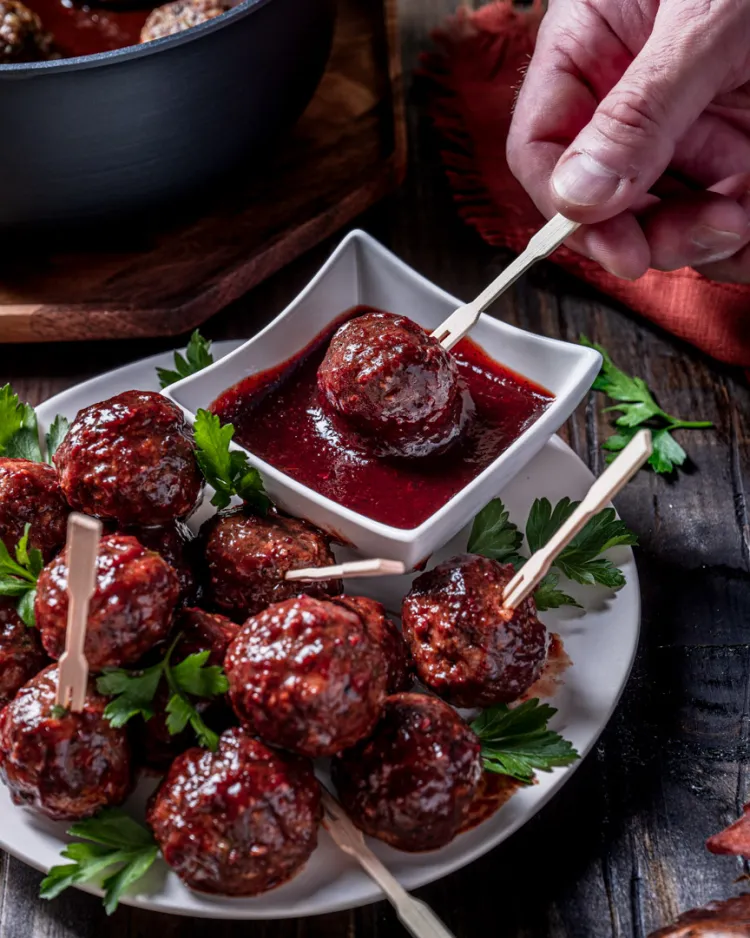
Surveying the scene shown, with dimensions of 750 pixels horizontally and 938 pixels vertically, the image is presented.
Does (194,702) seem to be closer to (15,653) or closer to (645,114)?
(15,653)

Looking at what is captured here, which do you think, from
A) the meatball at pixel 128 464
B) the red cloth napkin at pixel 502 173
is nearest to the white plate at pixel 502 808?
the meatball at pixel 128 464

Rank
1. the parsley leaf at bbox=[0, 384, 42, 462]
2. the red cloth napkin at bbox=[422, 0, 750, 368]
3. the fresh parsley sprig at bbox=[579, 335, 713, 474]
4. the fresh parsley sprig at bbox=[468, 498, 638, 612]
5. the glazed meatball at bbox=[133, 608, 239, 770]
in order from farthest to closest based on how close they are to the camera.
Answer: the red cloth napkin at bbox=[422, 0, 750, 368], the fresh parsley sprig at bbox=[579, 335, 713, 474], the parsley leaf at bbox=[0, 384, 42, 462], the fresh parsley sprig at bbox=[468, 498, 638, 612], the glazed meatball at bbox=[133, 608, 239, 770]

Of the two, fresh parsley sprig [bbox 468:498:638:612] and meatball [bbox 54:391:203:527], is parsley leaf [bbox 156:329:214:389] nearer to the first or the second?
meatball [bbox 54:391:203:527]

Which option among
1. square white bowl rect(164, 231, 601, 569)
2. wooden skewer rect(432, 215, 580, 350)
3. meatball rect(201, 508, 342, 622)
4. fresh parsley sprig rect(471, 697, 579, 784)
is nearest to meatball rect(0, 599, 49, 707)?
meatball rect(201, 508, 342, 622)

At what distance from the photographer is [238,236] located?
376 centimetres

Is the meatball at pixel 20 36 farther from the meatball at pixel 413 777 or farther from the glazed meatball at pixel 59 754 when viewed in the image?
the meatball at pixel 413 777

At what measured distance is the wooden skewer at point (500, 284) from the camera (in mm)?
2885

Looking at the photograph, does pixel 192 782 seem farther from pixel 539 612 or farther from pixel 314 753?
pixel 539 612

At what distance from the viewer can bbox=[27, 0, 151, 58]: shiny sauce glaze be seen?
379 cm

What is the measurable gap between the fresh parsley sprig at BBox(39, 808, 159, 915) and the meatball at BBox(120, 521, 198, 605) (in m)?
0.54

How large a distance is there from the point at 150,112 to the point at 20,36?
748 millimetres

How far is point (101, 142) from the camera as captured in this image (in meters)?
3.18

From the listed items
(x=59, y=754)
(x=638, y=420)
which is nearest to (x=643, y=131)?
(x=638, y=420)

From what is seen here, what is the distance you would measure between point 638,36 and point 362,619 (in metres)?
2.24
